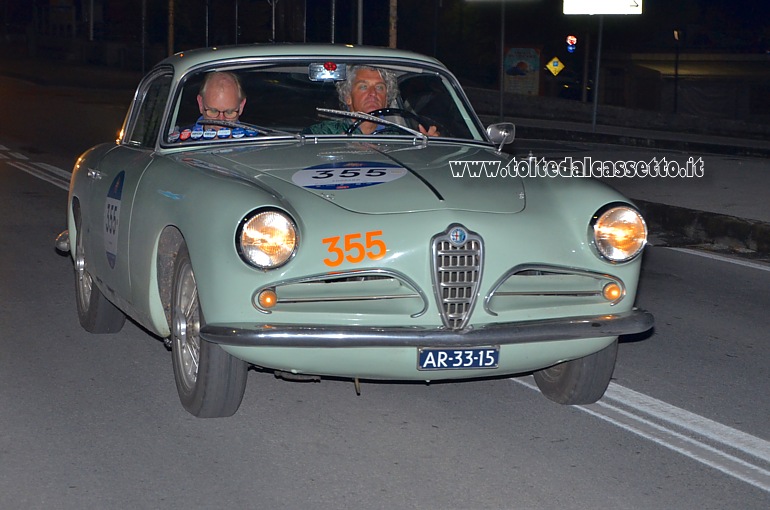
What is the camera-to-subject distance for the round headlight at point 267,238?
15.0 feet

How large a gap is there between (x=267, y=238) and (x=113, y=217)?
1.57 metres

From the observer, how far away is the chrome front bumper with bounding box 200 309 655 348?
4488 millimetres

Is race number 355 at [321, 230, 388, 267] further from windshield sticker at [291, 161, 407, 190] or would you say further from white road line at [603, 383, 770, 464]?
white road line at [603, 383, 770, 464]

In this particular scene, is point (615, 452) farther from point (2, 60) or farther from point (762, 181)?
point (2, 60)

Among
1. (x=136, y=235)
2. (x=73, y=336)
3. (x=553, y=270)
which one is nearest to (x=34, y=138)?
(x=73, y=336)

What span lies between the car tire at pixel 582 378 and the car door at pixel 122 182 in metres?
2.01

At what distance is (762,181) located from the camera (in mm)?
14492

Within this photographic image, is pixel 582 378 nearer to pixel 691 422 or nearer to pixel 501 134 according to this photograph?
pixel 691 422

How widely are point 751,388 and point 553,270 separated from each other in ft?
5.37

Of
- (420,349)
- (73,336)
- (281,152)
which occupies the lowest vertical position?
(73,336)

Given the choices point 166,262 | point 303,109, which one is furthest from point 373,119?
point 166,262

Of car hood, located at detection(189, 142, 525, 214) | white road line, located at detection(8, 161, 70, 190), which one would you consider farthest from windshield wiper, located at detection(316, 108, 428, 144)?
white road line, located at detection(8, 161, 70, 190)

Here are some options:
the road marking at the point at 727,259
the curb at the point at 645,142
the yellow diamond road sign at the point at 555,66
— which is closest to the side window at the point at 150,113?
the road marking at the point at 727,259

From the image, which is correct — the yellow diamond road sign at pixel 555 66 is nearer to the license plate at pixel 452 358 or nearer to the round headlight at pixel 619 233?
the round headlight at pixel 619 233
